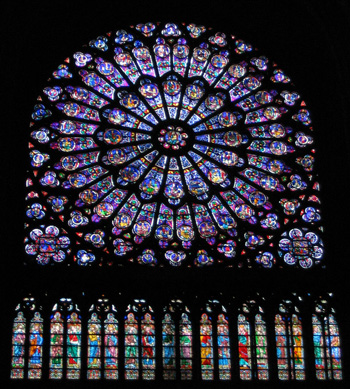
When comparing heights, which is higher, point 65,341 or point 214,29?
point 214,29

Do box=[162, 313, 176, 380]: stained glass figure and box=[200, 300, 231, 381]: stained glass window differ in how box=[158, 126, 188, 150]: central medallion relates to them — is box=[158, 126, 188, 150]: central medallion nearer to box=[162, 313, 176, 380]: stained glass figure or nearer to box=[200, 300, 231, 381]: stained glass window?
box=[200, 300, 231, 381]: stained glass window

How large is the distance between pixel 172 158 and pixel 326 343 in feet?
13.7

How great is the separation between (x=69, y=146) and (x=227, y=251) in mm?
3324

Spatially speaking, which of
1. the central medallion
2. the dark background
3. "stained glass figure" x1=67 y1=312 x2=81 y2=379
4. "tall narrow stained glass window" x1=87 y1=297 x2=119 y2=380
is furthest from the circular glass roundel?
"stained glass figure" x1=67 y1=312 x2=81 y2=379

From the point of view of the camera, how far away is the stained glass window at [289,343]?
15.1 meters

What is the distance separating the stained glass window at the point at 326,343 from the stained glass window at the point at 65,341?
376 cm

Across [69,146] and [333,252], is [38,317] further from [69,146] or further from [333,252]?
[333,252]

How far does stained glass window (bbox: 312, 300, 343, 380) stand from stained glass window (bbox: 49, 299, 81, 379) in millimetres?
3764

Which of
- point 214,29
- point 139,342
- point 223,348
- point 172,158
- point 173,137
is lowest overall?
point 223,348

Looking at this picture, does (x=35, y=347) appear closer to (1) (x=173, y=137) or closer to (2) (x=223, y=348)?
(2) (x=223, y=348)

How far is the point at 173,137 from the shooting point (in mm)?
17062

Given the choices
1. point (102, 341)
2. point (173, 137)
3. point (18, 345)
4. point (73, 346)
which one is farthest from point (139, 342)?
point (173, 137)

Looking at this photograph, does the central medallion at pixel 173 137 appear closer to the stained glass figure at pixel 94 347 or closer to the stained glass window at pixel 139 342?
the stained glass window at pixel 139 342

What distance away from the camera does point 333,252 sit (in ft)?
52.6
